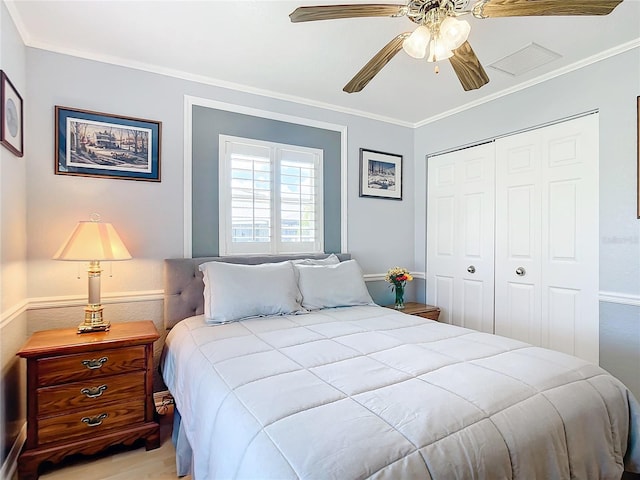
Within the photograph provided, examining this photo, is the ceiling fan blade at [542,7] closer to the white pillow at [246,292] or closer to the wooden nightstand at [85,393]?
the white pillow at [246,292]

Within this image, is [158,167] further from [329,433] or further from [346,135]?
[329,433]

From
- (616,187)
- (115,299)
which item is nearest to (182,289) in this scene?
A: (115,299)

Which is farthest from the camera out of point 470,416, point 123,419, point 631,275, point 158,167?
point 158,167

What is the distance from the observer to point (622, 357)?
7.79ft

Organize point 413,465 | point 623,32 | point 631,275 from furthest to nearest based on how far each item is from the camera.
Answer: point 631,275 < point 623,32 < point 413,465

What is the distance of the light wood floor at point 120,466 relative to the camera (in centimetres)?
187

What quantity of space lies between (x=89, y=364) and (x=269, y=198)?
1.76m

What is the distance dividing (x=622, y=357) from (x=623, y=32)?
2.09 meters

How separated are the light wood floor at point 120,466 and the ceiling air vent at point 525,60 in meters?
3.30

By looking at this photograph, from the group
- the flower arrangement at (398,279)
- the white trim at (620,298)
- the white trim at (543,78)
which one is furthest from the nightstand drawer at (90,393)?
the white trim at (543,78)

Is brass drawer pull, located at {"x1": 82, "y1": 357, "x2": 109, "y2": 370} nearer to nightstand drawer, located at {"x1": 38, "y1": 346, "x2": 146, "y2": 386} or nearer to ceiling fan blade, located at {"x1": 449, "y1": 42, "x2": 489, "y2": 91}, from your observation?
nightstand drawer, located at {"x1": 38, "y1": 346, "x2": 146, "y2": 386}

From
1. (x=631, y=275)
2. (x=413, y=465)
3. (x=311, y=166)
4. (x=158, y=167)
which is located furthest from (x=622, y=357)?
(x=158, y=167)

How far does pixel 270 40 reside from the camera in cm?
227

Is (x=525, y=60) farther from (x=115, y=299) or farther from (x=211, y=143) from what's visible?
(x=115, y=299)
